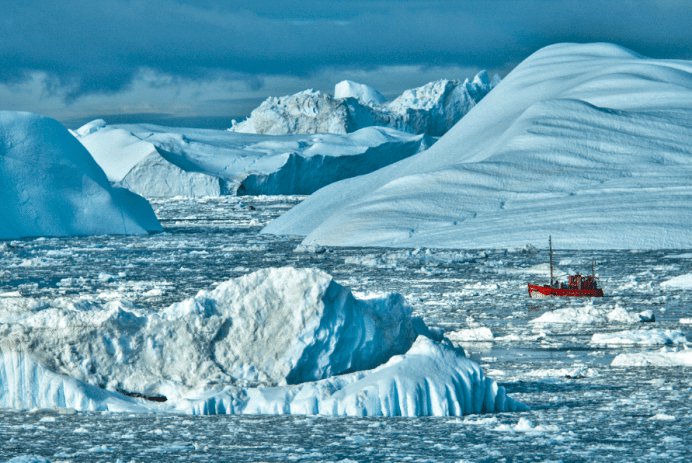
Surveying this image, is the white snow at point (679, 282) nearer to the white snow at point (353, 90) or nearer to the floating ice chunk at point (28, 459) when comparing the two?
the floating ice chunk at point (28, 459)

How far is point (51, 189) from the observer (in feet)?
108

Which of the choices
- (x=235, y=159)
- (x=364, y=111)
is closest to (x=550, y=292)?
(x=235, y=159)

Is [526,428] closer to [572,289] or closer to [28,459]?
[28,459]

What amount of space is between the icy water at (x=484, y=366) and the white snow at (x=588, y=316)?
0.27m

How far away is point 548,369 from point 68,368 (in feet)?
14.3

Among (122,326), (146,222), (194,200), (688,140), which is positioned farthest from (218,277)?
(194,200)

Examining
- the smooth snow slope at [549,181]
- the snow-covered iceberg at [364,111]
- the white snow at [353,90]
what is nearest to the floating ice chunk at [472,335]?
the smooth snow slope at [549,181]

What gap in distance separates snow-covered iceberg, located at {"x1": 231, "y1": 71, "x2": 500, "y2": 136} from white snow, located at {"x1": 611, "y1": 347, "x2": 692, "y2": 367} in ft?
253

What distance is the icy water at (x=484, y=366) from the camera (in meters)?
7.34

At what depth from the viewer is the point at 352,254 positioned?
26.9 meters

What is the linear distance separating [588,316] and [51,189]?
70.8ft

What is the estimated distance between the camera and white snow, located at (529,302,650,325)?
1446cm

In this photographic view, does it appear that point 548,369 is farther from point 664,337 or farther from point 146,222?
point 146,222

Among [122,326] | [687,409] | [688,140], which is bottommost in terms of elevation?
[687,409]
